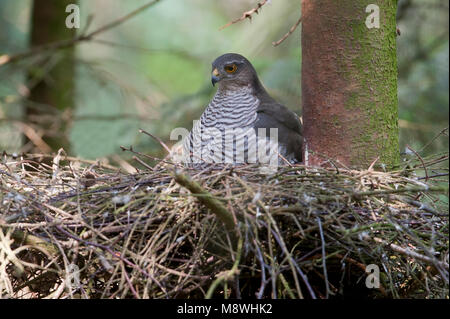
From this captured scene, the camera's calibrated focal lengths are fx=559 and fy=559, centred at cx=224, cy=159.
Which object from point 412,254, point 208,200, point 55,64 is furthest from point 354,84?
point 55,64

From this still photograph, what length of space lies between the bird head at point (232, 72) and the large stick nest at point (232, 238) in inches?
54.7

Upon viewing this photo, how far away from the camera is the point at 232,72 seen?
383 centimetres

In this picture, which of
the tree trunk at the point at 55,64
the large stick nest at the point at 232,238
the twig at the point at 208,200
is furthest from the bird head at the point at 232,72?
the tree trunk at the point at 55,64

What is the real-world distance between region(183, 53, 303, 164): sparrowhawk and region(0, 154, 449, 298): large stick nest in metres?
0.89

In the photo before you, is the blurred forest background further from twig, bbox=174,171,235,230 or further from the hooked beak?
twig, bbox=174,171,235,230

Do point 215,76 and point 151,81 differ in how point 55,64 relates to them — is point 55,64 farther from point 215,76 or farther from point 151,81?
point 215,76

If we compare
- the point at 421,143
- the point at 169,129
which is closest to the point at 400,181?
the point at 421,143

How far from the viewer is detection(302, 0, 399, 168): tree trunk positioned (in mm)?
3086

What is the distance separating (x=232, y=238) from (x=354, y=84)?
130 cm

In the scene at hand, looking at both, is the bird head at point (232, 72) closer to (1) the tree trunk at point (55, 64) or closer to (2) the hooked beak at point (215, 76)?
(2) the hooked beak at point (215, 76)

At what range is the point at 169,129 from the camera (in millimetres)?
5164

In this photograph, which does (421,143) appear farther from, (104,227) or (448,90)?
(104,227)

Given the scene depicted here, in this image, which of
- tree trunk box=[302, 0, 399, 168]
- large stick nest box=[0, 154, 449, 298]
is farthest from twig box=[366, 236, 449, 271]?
tree trunk box=[302, 0, 399, 168]

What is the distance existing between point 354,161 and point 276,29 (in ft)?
9.24
